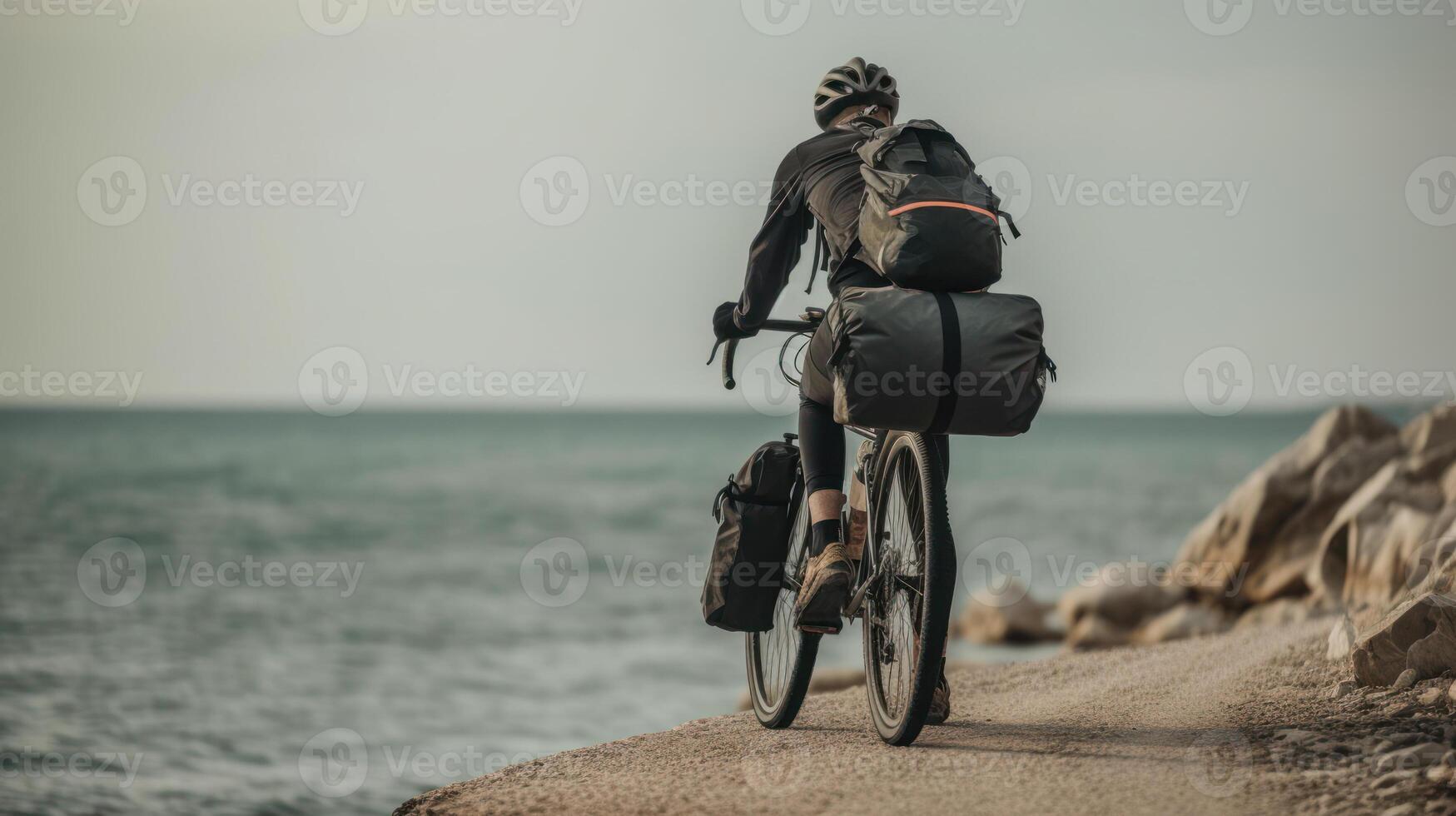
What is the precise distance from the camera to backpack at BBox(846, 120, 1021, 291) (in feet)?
12.0

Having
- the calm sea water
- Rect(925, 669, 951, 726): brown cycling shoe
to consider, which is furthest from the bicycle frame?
the calm sea water

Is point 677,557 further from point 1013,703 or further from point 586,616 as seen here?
point 1013,703

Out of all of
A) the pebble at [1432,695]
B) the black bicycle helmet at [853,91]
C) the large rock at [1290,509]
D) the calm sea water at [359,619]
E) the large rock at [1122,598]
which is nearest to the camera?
the pebble at [1432,695]

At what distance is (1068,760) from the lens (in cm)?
387

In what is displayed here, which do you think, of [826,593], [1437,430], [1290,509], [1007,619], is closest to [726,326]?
[826,593]

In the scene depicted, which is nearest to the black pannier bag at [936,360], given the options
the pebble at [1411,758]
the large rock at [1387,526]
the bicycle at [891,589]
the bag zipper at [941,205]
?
the bag zipper at [941,205]

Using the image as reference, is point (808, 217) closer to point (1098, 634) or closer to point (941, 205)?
point (941, 205)

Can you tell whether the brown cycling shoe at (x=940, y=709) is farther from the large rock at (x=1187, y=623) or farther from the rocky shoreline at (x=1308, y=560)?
the large rock at (x=1187, y=623)

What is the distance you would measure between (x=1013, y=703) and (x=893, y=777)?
154 centimetres

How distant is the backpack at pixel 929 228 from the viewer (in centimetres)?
366

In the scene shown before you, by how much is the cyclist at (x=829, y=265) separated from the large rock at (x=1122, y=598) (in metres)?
6.73

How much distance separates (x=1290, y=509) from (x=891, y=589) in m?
6.84

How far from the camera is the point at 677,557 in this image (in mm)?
21078

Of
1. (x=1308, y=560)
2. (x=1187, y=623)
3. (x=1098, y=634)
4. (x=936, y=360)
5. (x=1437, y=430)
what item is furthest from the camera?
(x=1098, y=634)
